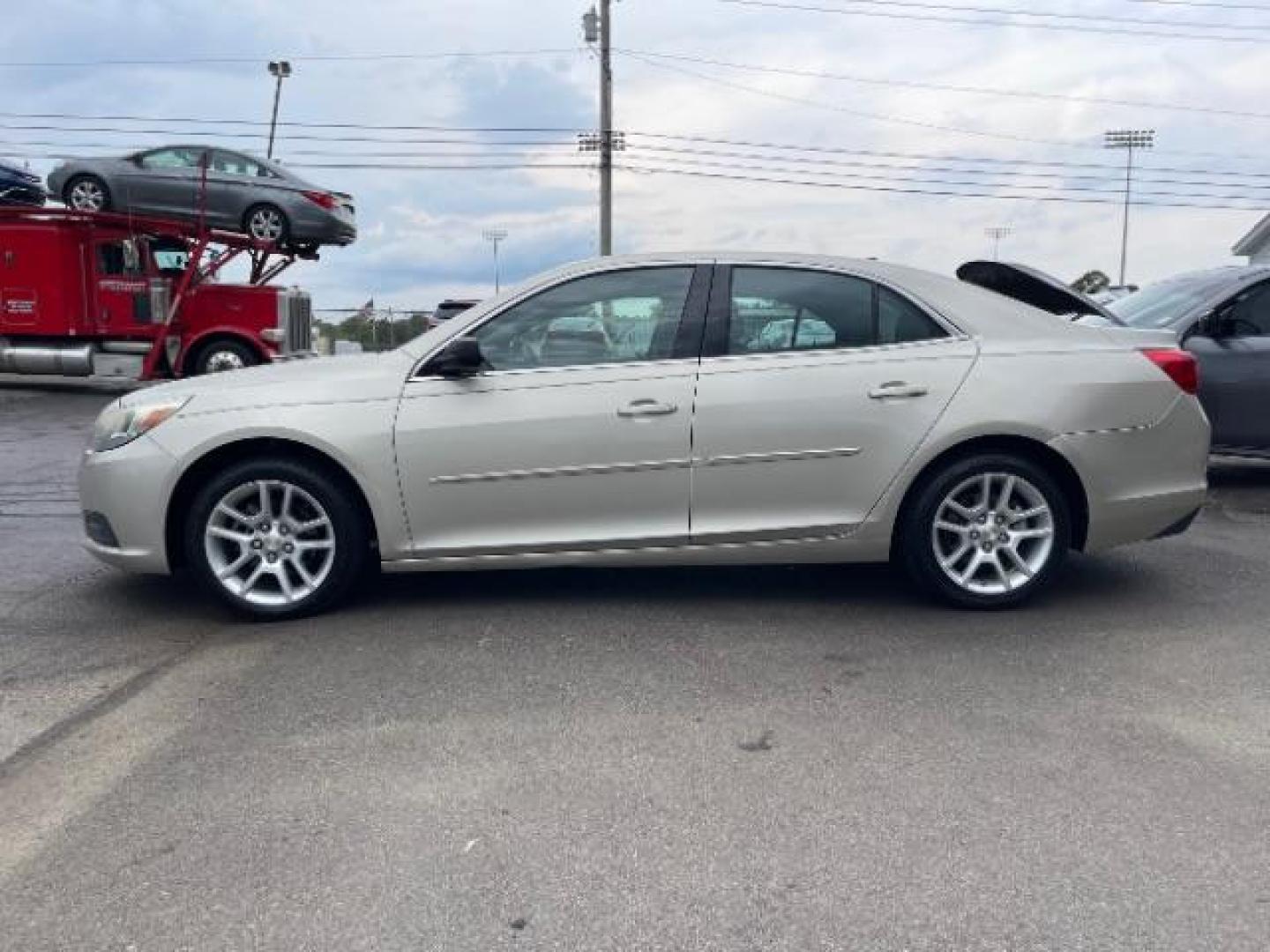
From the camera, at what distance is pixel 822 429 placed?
15.7 ft

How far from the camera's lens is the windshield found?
7871mm

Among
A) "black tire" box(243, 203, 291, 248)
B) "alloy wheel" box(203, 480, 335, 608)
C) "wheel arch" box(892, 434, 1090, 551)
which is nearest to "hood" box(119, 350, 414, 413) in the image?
"alloy wheel" box(203, 480, 335, 608)

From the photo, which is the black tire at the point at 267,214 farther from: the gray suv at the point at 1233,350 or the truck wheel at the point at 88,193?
the gray suv at the point at 1233,350

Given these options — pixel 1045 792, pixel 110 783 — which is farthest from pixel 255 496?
pixel 1045 792

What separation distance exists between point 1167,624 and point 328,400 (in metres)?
3.75

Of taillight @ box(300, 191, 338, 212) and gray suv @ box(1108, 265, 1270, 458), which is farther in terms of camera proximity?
taillight @ box(300, 191, 338, 212)

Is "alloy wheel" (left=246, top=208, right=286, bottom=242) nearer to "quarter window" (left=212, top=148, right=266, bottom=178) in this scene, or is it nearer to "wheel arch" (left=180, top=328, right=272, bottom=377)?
"quarter window" (left=212, top=148, right=266, bottom=178)

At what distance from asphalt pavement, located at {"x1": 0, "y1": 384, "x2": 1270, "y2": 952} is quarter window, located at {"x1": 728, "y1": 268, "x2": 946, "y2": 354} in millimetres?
1213

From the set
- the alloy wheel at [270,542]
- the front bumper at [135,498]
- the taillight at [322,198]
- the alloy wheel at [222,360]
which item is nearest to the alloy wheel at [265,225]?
the taillight at [322,198]

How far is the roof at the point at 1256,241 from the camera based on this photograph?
4339 centimetres

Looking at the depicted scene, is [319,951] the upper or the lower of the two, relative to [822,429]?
lower

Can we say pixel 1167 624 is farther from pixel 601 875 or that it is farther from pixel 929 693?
pixel 601 875

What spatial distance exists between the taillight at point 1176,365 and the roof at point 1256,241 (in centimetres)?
4428

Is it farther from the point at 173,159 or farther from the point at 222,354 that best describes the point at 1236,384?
the point at 173,159
